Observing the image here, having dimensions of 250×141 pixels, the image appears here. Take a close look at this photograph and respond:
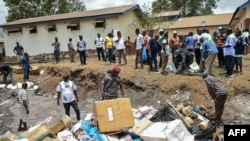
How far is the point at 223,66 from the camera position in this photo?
1382 centimetres

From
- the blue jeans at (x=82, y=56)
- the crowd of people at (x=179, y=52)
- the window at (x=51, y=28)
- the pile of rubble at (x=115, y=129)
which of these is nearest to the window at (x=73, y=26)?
the window at (x=51, y=28)

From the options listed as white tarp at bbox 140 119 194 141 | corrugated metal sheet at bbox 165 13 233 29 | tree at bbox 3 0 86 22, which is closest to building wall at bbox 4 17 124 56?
tree at bbox 3 0 86 22

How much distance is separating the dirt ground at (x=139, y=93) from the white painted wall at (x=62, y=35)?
765 centimetres

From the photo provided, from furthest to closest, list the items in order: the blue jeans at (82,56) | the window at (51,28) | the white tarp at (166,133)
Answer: the window at (51,28) < the blue jeans at (82,56) < the white tarp at (166,133)

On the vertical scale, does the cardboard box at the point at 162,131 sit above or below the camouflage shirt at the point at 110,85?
below

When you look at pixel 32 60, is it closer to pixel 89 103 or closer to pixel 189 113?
pixel 89 103

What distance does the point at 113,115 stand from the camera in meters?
8.03

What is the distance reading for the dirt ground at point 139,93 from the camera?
36.5 feet

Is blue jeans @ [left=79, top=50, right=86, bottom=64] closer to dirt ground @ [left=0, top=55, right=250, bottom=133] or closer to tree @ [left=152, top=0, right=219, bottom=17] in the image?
dirt ground @ [left=0, top=55, right=250, bottom=133]

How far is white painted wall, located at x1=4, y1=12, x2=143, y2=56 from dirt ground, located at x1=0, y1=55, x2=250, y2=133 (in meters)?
7.65

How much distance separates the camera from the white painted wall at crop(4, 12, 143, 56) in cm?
2330

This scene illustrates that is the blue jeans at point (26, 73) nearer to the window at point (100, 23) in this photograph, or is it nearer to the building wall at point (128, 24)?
the window at point (100, 23)

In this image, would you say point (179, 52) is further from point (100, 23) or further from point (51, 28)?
point (51, 28)

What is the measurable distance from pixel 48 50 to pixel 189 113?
1814cm
